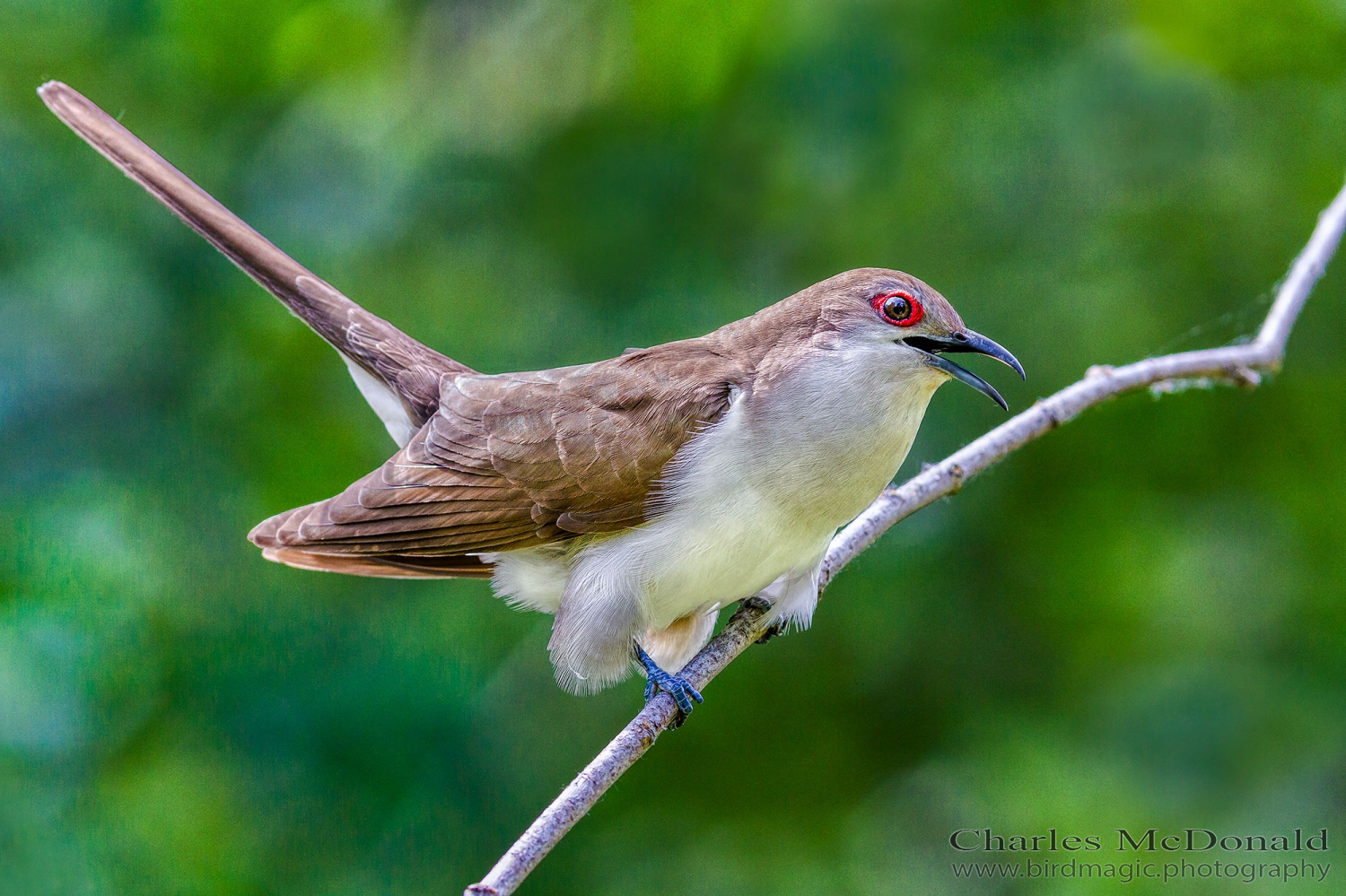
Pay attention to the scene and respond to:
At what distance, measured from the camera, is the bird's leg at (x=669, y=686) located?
2.77 m

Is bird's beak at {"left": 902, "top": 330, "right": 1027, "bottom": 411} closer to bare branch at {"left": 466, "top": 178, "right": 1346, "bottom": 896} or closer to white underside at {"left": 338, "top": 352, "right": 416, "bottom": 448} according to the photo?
bare branch at {"left": 466, "top": 178, "right": 1346, "bottom": 896}

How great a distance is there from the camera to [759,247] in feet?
13.5

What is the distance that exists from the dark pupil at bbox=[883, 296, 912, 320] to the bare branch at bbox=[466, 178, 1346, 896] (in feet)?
1.76

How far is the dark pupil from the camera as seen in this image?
2.73 metres

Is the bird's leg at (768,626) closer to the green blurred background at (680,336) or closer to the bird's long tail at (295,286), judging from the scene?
the green blurred background at (680,336)

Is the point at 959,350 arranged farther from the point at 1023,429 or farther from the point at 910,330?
the point at 1023,429

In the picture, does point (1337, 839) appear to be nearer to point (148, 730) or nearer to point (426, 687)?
point (426, 687)

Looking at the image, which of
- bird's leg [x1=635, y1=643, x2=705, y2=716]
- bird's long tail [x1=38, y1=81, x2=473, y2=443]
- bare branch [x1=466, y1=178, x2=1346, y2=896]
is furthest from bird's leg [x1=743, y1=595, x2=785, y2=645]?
bird's long tail [x1=38, y1=81, x2=473, y2=443]

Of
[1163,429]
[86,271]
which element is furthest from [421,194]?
[1163,429]

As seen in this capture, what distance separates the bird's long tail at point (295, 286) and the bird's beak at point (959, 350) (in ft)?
4.86

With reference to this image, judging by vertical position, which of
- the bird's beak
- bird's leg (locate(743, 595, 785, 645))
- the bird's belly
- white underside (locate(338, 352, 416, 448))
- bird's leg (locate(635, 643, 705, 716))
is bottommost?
bird's leg (locate(635, 643, 705, 716))

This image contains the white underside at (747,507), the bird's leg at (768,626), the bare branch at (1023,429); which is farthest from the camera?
the bird's leg at (768,626)

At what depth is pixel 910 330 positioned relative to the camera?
2734mm

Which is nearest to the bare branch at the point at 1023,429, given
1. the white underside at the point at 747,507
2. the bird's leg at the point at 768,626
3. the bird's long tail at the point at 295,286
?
the bird's leg at the point at 768,626
